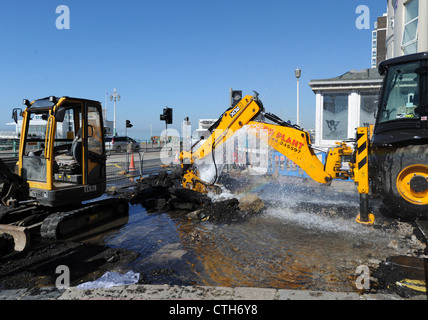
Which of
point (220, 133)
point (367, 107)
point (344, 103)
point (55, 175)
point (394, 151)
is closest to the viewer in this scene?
point (394, 151)

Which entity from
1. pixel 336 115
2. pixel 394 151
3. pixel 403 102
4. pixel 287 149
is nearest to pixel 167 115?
pixel 287 149

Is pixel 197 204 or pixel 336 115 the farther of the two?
pixel 336 115

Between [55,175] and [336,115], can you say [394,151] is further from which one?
[336,115]

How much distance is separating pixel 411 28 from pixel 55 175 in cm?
1418

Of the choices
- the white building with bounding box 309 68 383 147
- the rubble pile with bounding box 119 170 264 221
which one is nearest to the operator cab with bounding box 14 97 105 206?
the rubble pile with bounding box 119 170 264 221

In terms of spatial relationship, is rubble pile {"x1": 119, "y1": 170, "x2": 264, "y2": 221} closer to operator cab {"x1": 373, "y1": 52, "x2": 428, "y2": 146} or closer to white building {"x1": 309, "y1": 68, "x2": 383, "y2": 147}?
operator cab {"x1": 373, "y1": 52, "x2": 428, "y2": 146}

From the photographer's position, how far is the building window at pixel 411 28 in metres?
12.4

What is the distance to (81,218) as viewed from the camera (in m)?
6.35

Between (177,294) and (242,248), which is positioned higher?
(177,294)

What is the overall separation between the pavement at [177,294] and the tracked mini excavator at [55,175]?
5.48 feet

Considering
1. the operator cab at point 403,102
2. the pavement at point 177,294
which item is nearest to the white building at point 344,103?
the operator cab at point 403,102

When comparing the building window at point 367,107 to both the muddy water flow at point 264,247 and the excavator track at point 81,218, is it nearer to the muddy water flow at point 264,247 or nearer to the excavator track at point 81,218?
the muddy water flow at point 264,247

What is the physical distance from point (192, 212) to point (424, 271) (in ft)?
16.1
